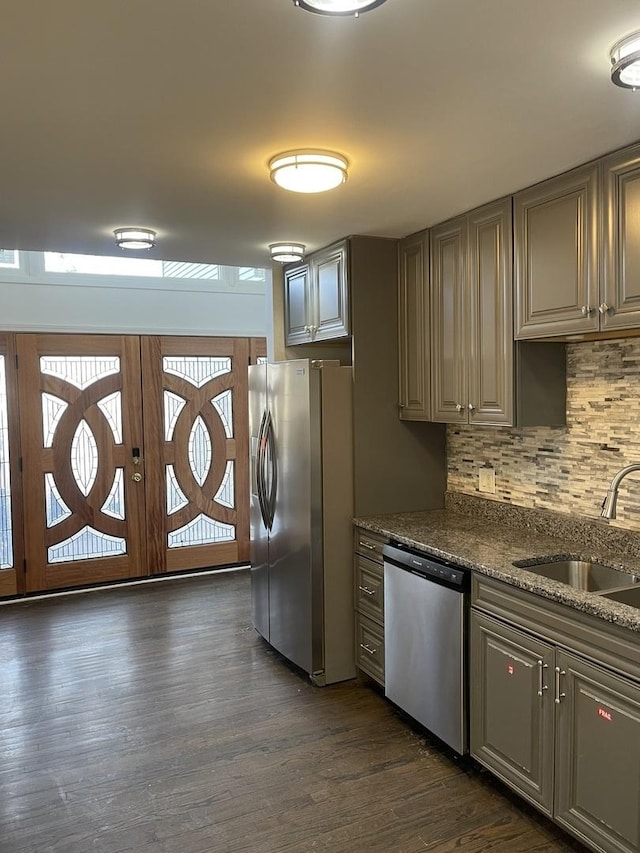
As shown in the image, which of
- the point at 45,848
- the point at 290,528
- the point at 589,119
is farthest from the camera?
the point at 290,528

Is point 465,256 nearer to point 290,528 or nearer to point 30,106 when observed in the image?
point 290,528

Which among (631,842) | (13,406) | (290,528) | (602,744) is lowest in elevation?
(631,842)

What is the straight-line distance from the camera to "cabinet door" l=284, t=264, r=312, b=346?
4016mm

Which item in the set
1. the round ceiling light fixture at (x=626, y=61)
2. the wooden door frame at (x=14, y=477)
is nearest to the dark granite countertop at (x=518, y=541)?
the round ceiling light fixture at (x=626, y=61)

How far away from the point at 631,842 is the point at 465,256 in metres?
2.37

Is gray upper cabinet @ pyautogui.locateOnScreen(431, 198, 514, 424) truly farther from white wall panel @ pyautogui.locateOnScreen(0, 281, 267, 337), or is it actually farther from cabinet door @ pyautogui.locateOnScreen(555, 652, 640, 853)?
white wall panel @ pyautogui.locateOnScreen(0, 281, 267, 337)

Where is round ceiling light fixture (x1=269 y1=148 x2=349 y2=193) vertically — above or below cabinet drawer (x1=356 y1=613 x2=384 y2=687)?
above

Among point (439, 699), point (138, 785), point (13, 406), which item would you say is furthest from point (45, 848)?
point (13, 406)

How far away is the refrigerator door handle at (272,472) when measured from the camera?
3771 mm

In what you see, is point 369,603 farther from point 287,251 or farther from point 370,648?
point 287,251

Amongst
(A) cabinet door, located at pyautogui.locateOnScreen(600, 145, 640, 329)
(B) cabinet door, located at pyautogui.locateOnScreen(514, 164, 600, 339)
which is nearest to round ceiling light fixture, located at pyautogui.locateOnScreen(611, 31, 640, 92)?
(A) cabinet door, located at pyautogui.locateOnScreen(600, 145, 640, 329)

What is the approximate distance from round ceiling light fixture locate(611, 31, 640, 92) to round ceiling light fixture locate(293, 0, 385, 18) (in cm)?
67

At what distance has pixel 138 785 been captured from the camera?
2.65 m

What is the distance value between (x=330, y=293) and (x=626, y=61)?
225 centimetres
